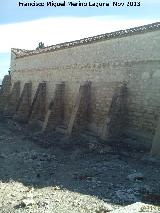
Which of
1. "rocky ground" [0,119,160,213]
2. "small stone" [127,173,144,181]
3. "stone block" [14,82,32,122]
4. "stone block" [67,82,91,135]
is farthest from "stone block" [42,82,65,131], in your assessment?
"small stone" [127,173,144,181]

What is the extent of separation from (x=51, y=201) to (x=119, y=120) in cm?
713

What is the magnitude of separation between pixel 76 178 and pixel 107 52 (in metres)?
7.75

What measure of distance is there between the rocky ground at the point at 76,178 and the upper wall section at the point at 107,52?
3810mm

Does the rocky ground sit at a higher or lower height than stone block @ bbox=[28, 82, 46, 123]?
lower

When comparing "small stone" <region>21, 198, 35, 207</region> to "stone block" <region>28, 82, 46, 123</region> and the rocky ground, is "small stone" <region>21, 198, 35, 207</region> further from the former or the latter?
"stone block" <region>28, 82, 46, 123</region>

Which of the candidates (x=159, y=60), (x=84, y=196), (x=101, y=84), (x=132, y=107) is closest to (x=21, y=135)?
(x=101, y=84)

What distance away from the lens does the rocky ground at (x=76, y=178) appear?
8.23 meters

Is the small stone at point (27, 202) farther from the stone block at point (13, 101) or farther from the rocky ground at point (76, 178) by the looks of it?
the stone block at point (13, 101)

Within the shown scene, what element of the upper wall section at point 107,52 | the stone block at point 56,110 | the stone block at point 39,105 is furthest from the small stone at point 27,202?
the stone block at point 39,105

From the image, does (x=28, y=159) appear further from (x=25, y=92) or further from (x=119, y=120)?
(x=25, y=92)

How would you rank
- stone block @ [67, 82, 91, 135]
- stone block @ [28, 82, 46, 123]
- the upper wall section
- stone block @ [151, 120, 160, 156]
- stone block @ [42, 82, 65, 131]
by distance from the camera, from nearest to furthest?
stone block @ [151, 120, 160, 156]
the upper wall section
stone block @ [67, 82, 91, 135]
stone block @ [42, 82, 65, 131]
stone block @ [28, 82, 46, 123]

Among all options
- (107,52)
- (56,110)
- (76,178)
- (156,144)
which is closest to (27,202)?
Result: (76,178)

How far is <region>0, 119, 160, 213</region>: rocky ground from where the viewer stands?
27.0 ft

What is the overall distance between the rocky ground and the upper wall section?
3810 millimetres
